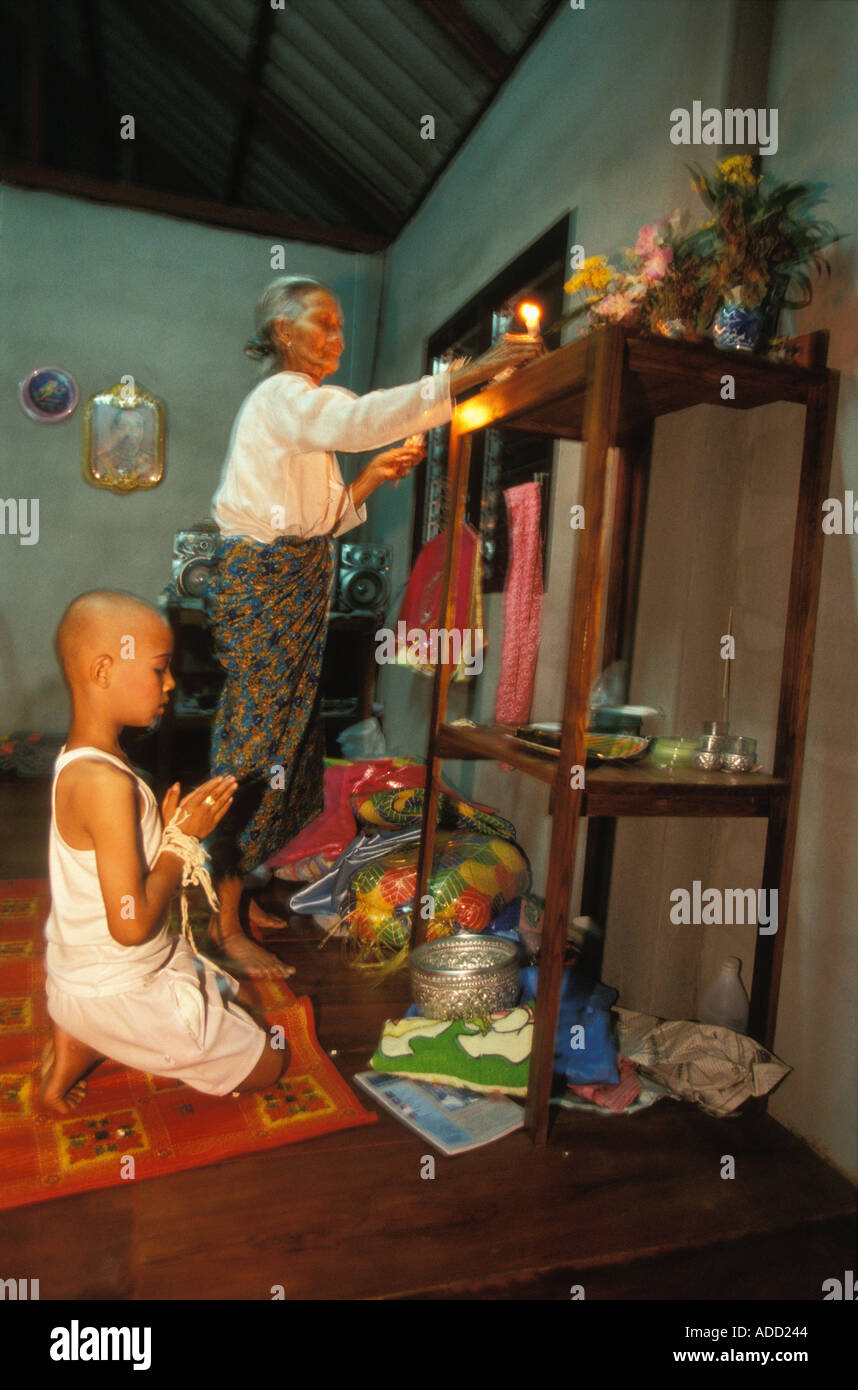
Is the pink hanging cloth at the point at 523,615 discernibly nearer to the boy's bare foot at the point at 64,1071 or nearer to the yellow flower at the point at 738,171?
the yellow flower at the point at 738,171

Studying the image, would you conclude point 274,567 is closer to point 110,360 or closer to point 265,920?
point 265,920

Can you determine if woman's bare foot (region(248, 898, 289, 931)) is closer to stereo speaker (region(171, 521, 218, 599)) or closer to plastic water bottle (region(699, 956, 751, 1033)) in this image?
plastic water bottle (region(699, 956, 751, 1033))

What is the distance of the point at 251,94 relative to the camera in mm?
4602

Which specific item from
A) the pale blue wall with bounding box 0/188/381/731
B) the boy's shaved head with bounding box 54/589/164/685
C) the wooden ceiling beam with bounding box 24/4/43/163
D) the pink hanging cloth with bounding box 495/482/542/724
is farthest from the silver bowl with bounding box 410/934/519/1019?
the wooden ceiling beam with bounding box 24/4/43/163

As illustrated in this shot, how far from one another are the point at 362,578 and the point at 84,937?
3.26 meters

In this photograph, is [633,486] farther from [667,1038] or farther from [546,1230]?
[546,1230]

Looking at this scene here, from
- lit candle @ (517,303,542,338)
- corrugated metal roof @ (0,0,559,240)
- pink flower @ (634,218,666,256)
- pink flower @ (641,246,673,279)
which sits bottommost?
lit candle @ (517,303,542,338)

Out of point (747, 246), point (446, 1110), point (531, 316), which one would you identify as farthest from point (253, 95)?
point (446, 1110)

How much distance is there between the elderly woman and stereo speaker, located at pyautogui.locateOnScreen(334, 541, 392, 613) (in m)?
2.13

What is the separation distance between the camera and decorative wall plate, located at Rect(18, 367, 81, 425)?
5.03 meters

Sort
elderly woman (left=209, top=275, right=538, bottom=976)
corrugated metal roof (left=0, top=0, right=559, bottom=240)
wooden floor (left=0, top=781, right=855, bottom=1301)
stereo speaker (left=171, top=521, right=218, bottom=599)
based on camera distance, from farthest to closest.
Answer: stereo speaker (left=171, top=521, right=218, bottom=599) → corrugated metal roof (left=0, top=0, right=559, bottom=240) → elderly woman (left=209, top=275, right=538, bottom=976) → wooden floor (left=0, top=781, right=855, bottom=1301)

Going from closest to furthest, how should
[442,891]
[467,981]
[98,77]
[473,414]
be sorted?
[467,981] < [473,414] < [442,891] < [98,77]

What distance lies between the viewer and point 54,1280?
1.24 metres
